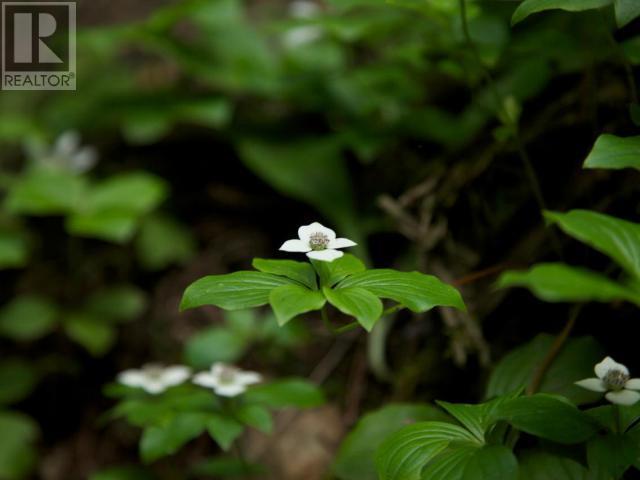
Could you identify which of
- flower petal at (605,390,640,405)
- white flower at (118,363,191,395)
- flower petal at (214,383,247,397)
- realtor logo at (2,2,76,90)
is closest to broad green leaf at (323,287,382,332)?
flower petal at (605,390,640,405)

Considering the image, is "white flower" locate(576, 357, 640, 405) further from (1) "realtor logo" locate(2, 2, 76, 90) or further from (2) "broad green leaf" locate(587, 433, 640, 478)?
(1) "realtor logo" locate(2, 2, 76, 90)

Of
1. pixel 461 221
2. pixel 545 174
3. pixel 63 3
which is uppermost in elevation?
pixel 63 3

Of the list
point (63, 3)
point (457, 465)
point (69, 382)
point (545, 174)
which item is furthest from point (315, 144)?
point (63, 3)

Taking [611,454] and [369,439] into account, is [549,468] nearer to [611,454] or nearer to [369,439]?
[611,454]

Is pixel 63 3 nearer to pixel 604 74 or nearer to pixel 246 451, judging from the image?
pixel 246 451

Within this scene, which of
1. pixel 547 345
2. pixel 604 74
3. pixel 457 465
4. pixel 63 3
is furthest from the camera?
pixel 63 3

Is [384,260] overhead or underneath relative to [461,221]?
underneath

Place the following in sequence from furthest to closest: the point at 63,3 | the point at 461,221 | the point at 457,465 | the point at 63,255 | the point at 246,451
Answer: the point at 63,3 < the point at 63,255 < the point at 246,451 < the point at 461,221 < the point at 457,465

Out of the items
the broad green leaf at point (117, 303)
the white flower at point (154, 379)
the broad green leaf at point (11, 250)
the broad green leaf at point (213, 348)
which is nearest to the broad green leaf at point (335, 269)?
the white flower at point (154, 379)
